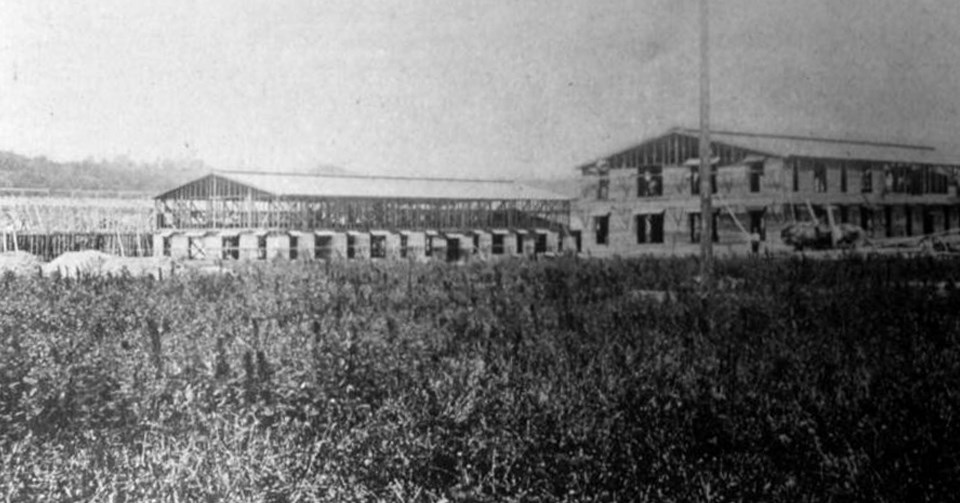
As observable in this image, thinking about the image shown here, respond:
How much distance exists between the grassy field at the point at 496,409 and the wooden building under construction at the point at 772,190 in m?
24.1

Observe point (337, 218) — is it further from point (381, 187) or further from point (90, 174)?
point (90, 174)

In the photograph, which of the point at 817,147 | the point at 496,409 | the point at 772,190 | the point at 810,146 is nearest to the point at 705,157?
the point at 496,409

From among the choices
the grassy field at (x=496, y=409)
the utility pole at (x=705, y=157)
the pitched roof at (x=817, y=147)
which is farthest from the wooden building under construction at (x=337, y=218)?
the grassy field at (x=496, y=409)

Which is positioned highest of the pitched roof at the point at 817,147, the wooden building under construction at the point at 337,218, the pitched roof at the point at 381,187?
the pitched roof at the point at 817,147

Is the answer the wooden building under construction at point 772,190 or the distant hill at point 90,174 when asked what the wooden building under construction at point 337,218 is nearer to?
the distant hill at point 90,174

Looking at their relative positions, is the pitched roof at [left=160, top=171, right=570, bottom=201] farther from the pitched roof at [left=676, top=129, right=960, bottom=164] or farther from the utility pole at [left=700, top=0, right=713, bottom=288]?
the utility pole at [left=700, top=0, right=713, bottom=288]

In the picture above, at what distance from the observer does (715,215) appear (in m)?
34.3

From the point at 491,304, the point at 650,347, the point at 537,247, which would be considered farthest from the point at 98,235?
the point at 650,347

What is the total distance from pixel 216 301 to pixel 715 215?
2611cm

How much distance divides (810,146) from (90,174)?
63.1m

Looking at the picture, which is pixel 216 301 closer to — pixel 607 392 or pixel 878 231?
pixel 607 392

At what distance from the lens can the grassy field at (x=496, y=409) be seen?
4660 millimetres

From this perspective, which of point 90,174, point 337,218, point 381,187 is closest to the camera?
point 337,218

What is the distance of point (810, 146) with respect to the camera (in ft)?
113
